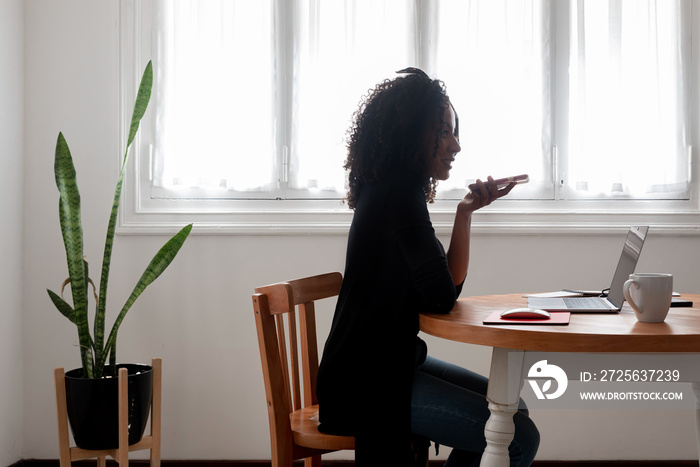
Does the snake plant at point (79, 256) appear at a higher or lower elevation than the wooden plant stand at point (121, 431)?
higher

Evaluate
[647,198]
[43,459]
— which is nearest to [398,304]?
[647,198]

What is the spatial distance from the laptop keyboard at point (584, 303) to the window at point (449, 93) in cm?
103

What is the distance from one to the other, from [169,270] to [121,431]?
75 centimetres

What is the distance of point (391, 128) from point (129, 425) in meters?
1.41

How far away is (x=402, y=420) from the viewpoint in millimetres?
1515

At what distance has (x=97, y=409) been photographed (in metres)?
2.23

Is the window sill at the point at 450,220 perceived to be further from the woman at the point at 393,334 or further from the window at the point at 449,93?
the woman at the point at 393,334

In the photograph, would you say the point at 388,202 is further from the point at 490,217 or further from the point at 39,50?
the point at 39,50

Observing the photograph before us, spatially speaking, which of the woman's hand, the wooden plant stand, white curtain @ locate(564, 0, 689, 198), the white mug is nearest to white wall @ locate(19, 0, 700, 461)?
white curtain @ locate(564, 0, 689, 198)

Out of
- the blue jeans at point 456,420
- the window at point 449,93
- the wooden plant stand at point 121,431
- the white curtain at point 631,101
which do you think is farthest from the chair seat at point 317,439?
the white curtain at point 631,101

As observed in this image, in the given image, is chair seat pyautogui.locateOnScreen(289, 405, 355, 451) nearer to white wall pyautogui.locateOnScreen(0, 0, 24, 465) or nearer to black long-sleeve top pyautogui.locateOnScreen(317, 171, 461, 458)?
black long-sleeve top pyautogui.locateOnScreen(317, 171, 461, 458)

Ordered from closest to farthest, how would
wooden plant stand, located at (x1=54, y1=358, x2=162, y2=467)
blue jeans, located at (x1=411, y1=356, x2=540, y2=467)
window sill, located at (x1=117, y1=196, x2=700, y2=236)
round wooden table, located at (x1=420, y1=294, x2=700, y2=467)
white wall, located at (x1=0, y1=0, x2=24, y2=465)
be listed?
1. round wooden table, located at (x1=420, y1=294, x2=700, y2=467)
2. blue jeans, located at (x1=411, y1=356, x2=540, y2=467)
3. wooden plant stand, located at (x1=54, y1=358, x2=162, y2=467)
4. white wall, located at (x1=0, y1=0, x2=24, y2=465)
5. window sill, located at (x1=117, y1=196, x2=700, y2=236)

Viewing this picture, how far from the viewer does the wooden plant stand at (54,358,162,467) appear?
2201 millimetres

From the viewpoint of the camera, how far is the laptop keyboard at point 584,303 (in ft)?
5.44
